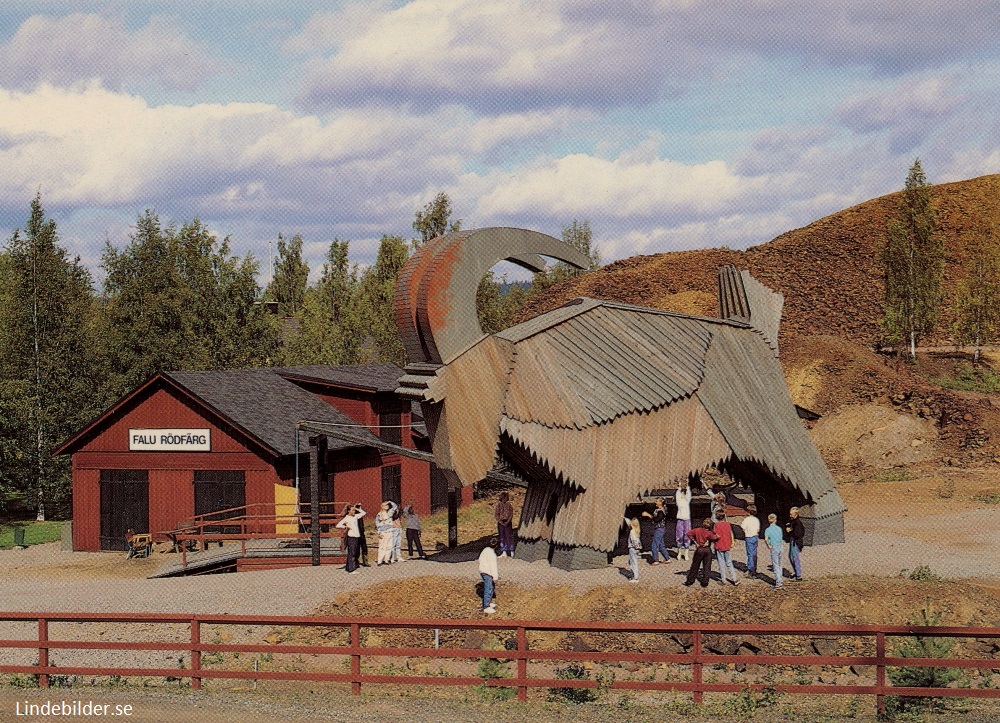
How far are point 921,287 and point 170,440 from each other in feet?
120

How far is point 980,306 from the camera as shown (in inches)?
2092

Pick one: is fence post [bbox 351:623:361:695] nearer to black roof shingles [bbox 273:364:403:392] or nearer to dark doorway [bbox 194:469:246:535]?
dark doorway [bbox 194:469:246:535]

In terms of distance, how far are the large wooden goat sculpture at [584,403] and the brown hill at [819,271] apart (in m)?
36.7

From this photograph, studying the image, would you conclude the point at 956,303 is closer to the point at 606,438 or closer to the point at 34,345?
the point at 606,438

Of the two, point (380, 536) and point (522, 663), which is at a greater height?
point (380, 536)

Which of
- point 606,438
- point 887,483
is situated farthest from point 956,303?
point 606,438

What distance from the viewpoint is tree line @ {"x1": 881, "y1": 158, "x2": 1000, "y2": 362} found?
53.4 meters

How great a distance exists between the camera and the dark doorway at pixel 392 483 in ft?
126

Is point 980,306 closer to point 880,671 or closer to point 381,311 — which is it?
point 381,311

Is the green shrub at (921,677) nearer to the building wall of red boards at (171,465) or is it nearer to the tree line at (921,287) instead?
the building wall of red boards at (171,465)

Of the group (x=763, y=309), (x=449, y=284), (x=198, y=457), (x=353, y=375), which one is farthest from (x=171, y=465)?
(x=763, y=309)

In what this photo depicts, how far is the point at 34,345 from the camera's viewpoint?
44375mm

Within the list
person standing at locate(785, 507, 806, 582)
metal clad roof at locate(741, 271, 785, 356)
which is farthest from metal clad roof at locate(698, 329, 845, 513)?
person standing at locate(785, 507, 806, 582)

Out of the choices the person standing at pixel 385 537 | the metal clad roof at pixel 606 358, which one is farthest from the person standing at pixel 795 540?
the person standing at pixel 385 537
